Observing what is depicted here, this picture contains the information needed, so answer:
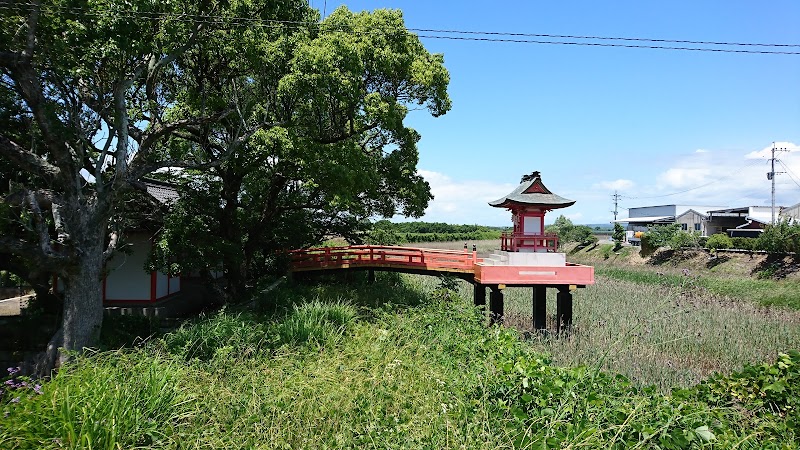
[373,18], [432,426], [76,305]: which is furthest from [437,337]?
[373,18]

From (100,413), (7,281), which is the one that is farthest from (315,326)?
(7,281)

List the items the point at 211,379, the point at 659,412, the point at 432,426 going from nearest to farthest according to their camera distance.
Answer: the point at 659,412 < the point at 432,426 < the point at 211,379

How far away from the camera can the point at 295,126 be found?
10969 millimetres

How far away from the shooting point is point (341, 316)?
31.9 ft

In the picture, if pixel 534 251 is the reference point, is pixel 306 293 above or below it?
below

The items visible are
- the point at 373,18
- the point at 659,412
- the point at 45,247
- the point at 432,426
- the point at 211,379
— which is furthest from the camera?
the point at 373,18

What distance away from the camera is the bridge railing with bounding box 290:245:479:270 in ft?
44.2

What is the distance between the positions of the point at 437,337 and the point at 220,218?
7.80 meters

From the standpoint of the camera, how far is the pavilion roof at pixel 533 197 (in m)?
11.7

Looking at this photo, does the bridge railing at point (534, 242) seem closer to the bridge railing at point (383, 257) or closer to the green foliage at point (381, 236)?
the bridge railing at point (383, 257)

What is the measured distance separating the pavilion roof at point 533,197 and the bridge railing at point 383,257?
2192 millimetres

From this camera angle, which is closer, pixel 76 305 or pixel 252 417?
pixel 252 417

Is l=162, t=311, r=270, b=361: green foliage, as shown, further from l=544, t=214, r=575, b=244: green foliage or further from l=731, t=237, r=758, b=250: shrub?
l=544, t=214, r=575, b=244: green foliage

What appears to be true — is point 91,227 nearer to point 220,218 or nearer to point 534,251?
point 220,218
